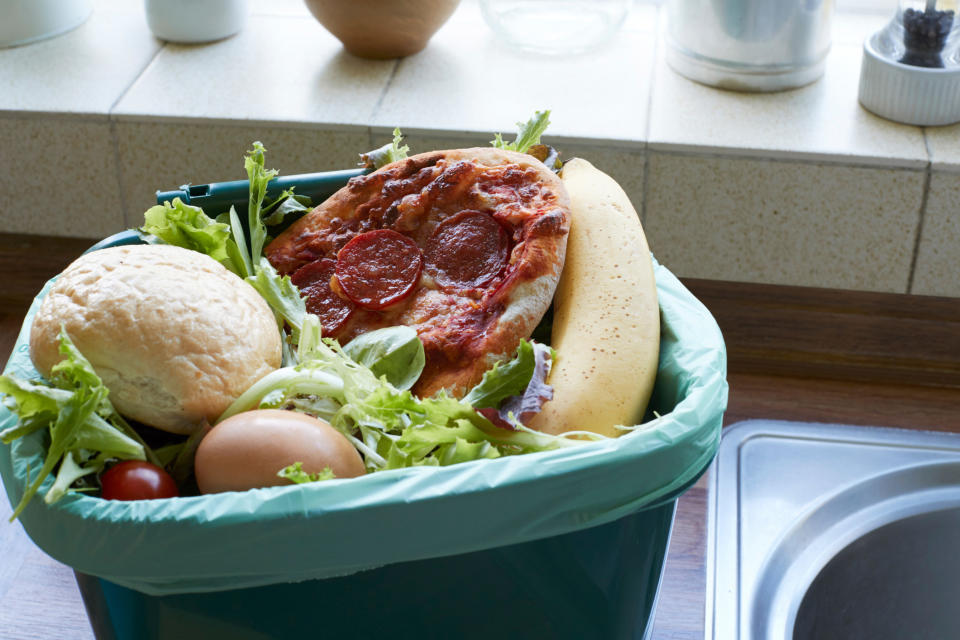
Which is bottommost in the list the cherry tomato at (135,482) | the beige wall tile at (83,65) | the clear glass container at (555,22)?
the beige wall tile at (83,65)

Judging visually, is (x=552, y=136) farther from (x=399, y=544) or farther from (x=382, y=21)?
(x=399, y=544)

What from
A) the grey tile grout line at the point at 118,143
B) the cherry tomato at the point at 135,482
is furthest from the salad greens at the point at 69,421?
the grey tile grout line at the point at 118,143

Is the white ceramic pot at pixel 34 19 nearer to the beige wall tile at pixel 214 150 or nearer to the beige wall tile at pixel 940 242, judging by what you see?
the beige wall tile at pixel 214 150

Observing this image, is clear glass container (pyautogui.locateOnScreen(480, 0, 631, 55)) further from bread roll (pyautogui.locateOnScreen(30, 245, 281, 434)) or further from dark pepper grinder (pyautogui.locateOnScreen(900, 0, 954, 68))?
bread roll (pyautogui.locateOnScreen(30, 245, 281, 434))

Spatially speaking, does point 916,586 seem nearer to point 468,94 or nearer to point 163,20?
point 468,94

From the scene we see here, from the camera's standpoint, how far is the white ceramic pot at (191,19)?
121cm

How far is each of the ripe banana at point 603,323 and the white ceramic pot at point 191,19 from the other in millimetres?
702

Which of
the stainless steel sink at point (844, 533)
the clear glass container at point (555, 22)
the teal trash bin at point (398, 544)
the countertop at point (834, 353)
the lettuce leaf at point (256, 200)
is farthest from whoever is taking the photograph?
the clear glass container at point (555, 22)

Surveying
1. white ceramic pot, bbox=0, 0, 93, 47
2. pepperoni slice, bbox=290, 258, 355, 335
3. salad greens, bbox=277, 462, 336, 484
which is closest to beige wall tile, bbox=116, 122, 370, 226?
white ceramic pot, bbox=0, 0, 93, 47

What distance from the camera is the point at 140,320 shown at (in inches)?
21.2

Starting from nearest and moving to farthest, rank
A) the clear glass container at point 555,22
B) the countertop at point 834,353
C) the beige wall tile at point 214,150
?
the countertop at point 834,353 < the beige wall tile at point 214,150 < the clear glass container at point 555,22

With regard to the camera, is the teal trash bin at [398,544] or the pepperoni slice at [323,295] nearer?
the teal trash bin at [398,544]

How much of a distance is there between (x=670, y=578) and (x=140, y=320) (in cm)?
44

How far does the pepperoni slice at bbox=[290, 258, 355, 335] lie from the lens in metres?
0.66
